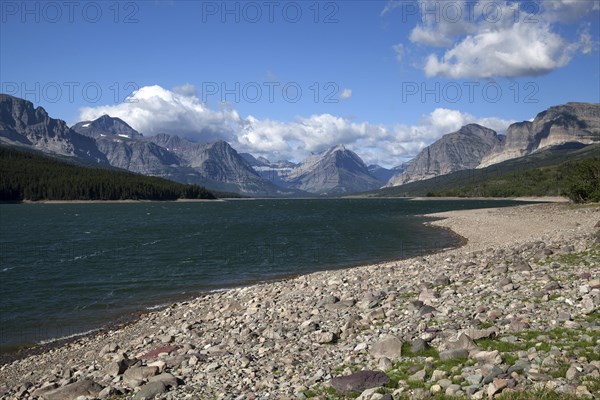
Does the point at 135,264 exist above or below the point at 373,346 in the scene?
below

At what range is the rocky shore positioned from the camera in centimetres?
1167

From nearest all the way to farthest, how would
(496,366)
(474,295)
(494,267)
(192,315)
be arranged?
(496,366) < (474,295) < (494,267) < (192,315)

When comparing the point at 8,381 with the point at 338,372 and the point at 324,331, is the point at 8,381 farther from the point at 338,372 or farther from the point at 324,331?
the point at 338,372

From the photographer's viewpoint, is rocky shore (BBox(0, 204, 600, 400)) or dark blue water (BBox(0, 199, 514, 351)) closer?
rocky shore (BBox(0, 204, 600, 400))

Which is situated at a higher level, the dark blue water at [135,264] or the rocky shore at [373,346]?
the rocky shore at [373,346]

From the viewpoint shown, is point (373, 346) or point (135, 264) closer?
point (373, 346)

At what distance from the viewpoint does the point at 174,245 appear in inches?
2830

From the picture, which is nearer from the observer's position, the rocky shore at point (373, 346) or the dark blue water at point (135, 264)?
the rocky shore at point (373, 346)

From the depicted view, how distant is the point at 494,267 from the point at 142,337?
19207mm

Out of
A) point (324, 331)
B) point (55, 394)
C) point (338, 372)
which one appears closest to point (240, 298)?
point (324, 331)

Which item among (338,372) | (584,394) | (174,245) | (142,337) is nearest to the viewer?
(584,394)

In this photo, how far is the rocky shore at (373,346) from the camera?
1167 cm

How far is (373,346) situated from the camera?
1482 cm

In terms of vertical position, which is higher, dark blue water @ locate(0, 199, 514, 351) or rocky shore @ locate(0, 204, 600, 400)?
rocky shore @ locate(0, 204, 600, 400)
